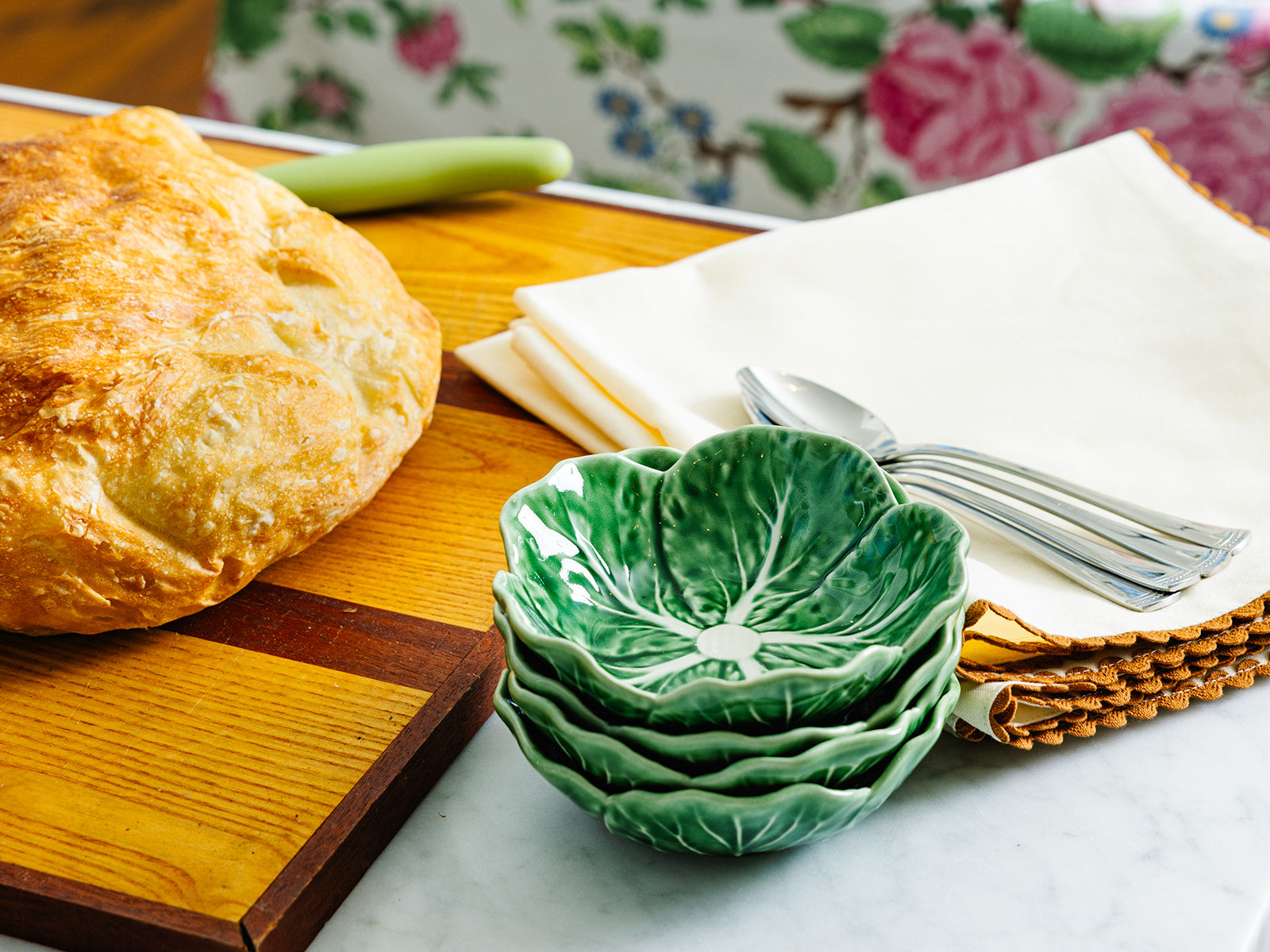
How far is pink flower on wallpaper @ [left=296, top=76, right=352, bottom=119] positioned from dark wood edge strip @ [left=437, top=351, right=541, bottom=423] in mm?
1285

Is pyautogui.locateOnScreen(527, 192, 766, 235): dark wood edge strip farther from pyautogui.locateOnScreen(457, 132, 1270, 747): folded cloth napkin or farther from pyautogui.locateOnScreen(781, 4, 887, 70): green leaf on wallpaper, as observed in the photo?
pyautogui.locateOnScreen(781, 4, 887, 70): green leaf on wallpaper

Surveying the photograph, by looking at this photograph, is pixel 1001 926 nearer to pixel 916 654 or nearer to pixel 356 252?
pixel 916 654

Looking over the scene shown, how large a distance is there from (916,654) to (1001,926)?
0.14 metres

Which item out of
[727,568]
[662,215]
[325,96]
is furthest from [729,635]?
[325,96]

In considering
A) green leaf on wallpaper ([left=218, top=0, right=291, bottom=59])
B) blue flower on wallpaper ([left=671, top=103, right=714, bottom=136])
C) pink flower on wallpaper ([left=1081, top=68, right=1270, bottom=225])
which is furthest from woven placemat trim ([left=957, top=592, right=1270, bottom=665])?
green leaf on wallpaper ([left=218, top=0, right=291, bottom=59])

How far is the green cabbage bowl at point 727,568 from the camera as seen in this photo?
1.68ft

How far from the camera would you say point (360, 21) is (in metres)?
1.99

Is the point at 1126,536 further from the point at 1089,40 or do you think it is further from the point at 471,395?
the point at 1089,40

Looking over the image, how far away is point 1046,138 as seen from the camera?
1744 millimetres

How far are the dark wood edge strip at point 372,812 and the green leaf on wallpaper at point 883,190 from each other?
4.61 ft

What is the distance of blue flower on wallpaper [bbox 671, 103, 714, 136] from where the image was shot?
1900 mm

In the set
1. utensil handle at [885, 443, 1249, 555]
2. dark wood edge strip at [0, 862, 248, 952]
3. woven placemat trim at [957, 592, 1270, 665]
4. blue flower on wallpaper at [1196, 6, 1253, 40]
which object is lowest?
dark wood edge strip at [0, 862, 248, 952]

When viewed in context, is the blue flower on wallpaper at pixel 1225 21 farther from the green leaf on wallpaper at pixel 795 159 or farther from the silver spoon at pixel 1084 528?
the silver spoon at pixel 1084 528

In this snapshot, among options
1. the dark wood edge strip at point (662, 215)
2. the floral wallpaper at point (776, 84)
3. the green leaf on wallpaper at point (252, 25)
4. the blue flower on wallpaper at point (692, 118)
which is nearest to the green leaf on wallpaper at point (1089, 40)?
the floral wallpaper at point (776, 84)
